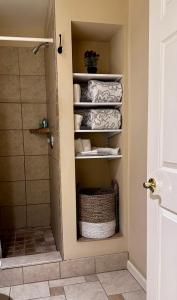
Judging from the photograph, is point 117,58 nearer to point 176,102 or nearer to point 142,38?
point 142,38

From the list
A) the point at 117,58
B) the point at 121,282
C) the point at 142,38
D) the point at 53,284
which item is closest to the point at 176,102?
the point at 142,38

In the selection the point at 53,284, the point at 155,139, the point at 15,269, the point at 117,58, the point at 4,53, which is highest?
the point at 4,53

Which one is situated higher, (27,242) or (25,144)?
(25,144)

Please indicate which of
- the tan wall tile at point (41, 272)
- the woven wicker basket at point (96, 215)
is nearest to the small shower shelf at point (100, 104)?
the woven wicker basket at point (96, 215)

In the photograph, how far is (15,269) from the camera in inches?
78.8

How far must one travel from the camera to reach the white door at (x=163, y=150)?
42.9 inches

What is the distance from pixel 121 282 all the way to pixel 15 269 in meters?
0.85

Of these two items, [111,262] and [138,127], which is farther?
[111,262]

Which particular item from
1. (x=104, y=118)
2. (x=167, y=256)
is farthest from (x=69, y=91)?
(x=167, y=256)

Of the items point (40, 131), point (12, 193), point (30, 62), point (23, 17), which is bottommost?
point (12, 193)

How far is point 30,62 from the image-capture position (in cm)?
280

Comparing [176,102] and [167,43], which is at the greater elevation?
[167,43]

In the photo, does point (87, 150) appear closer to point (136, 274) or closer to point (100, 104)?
point (100, 104)

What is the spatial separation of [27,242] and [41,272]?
1.72 feet
